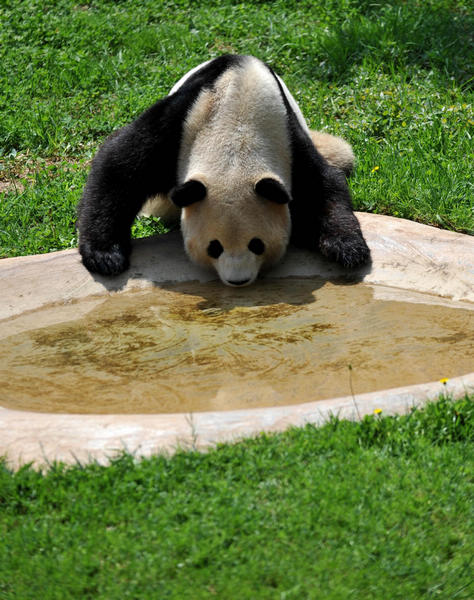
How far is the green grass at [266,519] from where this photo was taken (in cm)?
263

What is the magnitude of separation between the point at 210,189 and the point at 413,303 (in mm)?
1314

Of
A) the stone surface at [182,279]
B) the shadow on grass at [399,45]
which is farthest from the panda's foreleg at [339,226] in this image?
the shadow on grass at [399,45]

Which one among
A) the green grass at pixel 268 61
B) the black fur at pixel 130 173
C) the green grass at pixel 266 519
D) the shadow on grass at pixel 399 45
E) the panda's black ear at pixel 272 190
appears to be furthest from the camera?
the shadow on grass at pixel 399 45

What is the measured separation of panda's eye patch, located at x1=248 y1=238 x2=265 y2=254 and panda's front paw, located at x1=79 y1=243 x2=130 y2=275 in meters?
0.82

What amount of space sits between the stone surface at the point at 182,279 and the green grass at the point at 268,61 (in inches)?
24.5

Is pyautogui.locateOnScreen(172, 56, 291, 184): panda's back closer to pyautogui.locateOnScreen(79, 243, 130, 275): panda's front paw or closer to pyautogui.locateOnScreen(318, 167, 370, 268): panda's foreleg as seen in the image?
pyautogui.locateOnScreen(318, 167, 370, 268): panda's foreleg

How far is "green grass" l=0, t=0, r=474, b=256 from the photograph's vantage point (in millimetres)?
6199

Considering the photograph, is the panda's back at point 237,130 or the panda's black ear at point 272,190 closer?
the panda's black ear at point 272,190

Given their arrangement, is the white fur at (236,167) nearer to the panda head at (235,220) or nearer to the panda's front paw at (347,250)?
the panda head at (235,220)

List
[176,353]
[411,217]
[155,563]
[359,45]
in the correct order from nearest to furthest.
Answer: [155,563], [176,353], [411,217], [359,45]

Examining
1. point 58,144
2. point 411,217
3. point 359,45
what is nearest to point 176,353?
point 411,217

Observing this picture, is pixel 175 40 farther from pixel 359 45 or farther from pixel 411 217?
pixel 411 217

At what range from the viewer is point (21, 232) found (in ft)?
20.2

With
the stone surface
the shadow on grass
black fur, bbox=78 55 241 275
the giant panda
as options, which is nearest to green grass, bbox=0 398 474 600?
the stone surface
